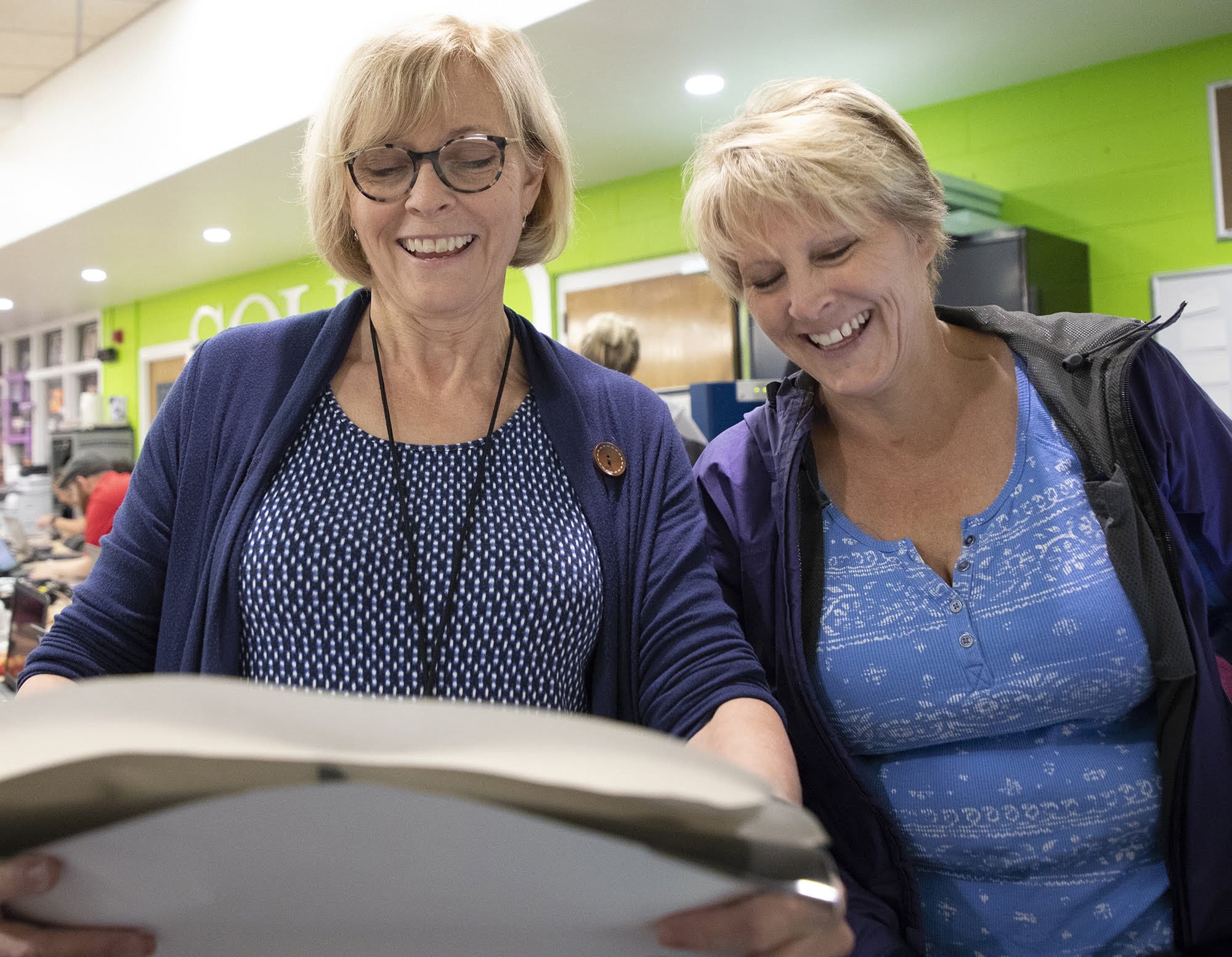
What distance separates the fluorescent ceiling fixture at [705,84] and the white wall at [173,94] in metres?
0.92

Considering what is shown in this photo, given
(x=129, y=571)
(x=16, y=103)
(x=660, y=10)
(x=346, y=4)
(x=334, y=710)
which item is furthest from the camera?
(x=16, y=103)

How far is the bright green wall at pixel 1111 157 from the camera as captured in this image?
A: 13.8 feet

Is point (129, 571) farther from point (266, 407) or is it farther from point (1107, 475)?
point (1107, 475)

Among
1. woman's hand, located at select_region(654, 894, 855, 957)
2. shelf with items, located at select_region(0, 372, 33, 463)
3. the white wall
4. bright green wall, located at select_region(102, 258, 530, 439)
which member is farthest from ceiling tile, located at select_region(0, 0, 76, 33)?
shelf with items, located at select_region(0, 372, 33, 463)

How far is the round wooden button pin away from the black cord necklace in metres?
0.13

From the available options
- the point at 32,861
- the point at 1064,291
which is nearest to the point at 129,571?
the point at 32,861

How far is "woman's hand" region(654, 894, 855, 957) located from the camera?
0.58 metres

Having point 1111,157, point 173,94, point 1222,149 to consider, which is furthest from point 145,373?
point 1222,149

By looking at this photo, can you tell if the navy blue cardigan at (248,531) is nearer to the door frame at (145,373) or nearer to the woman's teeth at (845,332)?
the woman's teeth at (845,332)

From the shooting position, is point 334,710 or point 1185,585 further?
point 1185,585

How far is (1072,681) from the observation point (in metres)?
1.30

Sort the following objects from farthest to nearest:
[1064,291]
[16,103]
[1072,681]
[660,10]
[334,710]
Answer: [16,103] < [1064,291] < [660,10] < [1072,681] < [334,710]

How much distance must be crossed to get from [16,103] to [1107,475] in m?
8.98

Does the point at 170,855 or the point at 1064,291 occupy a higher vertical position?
the point at 1064,291
